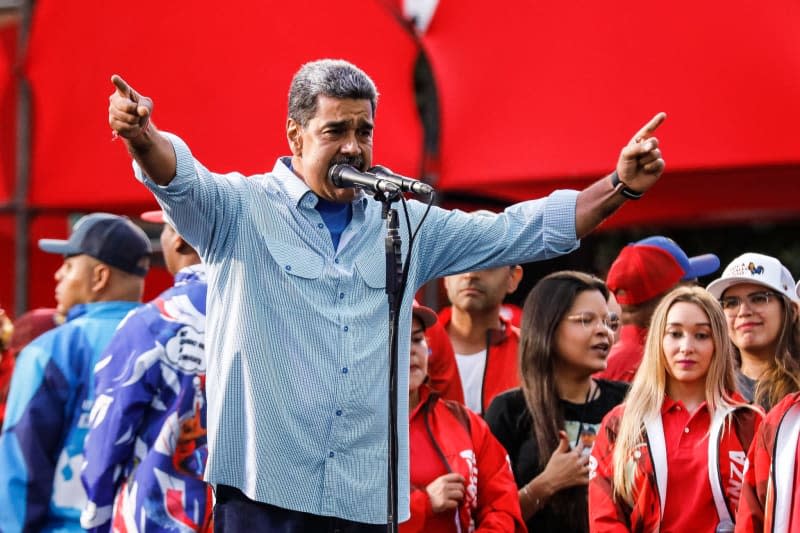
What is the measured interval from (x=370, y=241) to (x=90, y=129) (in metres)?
5.62

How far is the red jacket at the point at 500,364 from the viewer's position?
5.97m

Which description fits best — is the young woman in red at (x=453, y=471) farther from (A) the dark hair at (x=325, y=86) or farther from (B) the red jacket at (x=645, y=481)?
(A) the dark hair at (x=325, y=86)

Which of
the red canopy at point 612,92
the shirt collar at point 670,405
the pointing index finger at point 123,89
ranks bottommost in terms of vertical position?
the shirt collar at point 670,405

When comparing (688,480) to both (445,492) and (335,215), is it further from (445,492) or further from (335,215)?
(335,215)

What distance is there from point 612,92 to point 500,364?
2.37 m

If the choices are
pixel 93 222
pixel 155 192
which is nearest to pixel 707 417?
pixel 155 192

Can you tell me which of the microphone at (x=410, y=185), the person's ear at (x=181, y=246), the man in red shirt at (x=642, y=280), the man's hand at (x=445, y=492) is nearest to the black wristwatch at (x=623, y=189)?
the microphone at (x=410, y=185)

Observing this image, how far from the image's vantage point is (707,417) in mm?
4527

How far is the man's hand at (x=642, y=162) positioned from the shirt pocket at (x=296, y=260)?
2.64 feet

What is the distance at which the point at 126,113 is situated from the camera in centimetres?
313

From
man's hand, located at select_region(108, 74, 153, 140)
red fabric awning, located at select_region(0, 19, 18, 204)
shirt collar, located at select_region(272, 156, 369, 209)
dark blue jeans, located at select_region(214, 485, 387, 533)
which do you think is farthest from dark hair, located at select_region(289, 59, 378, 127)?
red fabric awning, located at select_region(0, 19, 18, 204)

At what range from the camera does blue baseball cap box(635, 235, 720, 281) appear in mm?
6062

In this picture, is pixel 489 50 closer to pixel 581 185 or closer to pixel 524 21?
pixel 524 21

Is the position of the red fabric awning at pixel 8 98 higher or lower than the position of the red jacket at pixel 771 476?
higher
